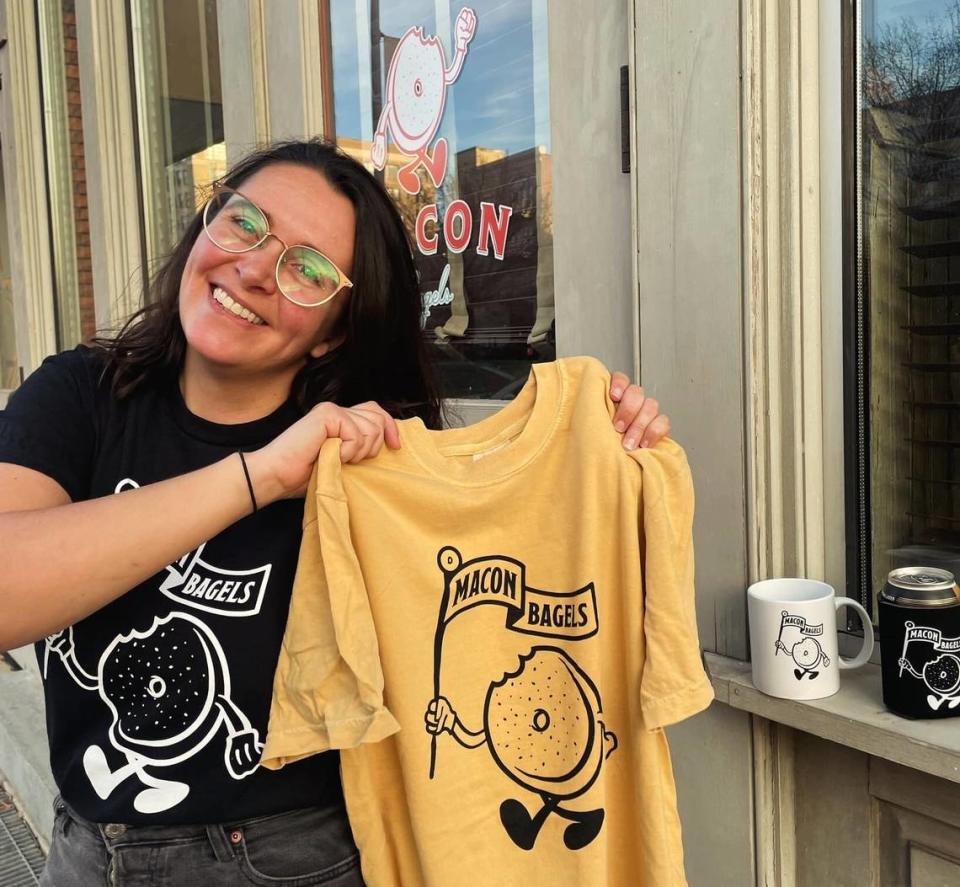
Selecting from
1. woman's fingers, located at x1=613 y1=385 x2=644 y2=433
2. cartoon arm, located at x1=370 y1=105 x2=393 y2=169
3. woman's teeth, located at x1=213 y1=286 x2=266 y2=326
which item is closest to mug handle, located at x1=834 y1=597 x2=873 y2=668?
woman's fingers, located at x1=613 y1=385 x2=644 y2=433

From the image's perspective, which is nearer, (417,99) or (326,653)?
(326,653)

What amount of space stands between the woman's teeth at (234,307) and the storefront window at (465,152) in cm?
95

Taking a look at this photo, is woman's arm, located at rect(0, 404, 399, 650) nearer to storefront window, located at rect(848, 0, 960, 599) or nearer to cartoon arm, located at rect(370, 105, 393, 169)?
storefront window, located at rect(848, 0, 960, 599)

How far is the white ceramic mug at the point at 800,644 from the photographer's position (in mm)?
1580

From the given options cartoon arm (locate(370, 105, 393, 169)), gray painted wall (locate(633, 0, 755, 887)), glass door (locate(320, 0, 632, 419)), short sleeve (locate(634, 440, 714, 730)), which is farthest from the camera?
cartoon arm (locate(370, 105, 393, 169))

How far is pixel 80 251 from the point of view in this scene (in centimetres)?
564

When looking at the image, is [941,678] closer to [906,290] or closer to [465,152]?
[906,290]

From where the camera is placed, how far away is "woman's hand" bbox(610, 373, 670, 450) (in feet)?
4.00

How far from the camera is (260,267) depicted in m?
1.30

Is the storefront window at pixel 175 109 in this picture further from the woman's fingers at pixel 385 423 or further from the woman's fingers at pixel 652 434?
the woman's fingers at pixel 652 434

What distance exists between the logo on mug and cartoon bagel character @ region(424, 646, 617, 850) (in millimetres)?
524

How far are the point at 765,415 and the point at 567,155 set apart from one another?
2.80 feet

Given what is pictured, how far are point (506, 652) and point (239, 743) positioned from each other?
388mm

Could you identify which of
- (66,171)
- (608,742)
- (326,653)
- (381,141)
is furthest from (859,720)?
(66,171)
